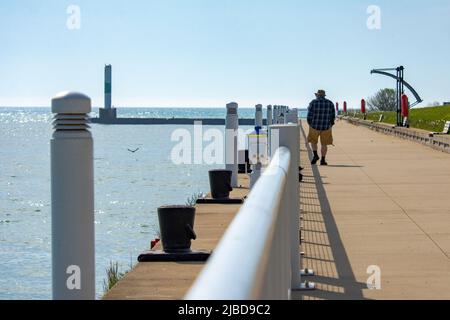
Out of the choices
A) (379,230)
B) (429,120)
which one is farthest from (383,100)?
(379,230)

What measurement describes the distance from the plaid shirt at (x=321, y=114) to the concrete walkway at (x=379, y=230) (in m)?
2.52

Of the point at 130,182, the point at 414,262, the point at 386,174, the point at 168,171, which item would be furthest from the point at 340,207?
the point at 168,171

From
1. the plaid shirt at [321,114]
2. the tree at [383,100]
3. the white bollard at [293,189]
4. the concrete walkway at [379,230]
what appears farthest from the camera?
the tree at [383,100]

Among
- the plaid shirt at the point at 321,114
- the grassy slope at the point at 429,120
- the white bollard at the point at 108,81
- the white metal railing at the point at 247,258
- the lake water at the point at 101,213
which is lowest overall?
the lake water at the point at 101,213

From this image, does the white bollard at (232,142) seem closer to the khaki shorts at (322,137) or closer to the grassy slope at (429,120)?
the khaki shorts at (322,137)

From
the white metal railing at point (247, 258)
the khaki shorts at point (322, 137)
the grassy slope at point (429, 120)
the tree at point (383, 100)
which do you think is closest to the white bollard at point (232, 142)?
the khaki shorts at point (322, 137)

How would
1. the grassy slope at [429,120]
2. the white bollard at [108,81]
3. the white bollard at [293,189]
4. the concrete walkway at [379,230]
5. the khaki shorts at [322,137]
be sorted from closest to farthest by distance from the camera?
the white bollard at [293,189] < the concrete walkway at [379,230] < the khaki shorts at [322,137] < the grassy slope at [429,120] < the white bollard at [108,81]

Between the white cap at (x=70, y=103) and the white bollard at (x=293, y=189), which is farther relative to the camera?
the white bollard at (x=293, y=189)

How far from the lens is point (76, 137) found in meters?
4.62

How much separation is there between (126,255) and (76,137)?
15061 mm

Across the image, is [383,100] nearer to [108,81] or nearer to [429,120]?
[108,81]

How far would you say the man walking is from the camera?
82.5ft

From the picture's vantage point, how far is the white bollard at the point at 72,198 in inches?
181

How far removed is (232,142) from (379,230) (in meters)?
6.85
